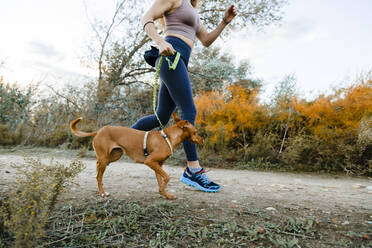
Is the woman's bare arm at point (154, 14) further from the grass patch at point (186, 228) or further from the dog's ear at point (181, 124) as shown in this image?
the grass patch at point (186, 228)

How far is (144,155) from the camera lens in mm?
A: 2260

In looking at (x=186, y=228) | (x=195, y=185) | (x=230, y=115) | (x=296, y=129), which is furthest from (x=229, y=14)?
(x=296, y=129)

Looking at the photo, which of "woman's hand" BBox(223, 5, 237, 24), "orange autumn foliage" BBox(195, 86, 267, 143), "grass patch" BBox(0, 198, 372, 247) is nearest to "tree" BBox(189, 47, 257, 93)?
"orange autumn foliage" BBox(195, 86, 267, 143)

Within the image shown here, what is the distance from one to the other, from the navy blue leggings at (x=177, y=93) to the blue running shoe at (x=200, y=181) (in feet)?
0.58

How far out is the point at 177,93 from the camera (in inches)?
95.1

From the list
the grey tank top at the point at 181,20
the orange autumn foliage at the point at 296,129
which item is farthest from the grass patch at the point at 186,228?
the orange autumn foliage at the point at 296,129

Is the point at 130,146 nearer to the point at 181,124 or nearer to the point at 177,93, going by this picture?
the point at 181,124

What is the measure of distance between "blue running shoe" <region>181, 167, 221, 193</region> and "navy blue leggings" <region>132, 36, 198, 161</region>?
A: 0.18 m

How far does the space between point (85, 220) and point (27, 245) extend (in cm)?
63

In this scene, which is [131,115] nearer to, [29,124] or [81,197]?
[29,124]

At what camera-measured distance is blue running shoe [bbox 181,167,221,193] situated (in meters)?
2.59

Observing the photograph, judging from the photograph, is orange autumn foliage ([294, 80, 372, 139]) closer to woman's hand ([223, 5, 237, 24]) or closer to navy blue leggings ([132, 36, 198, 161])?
woman's hand ([223, 5, 237, 24])

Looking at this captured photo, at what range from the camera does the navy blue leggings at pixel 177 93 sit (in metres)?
2.34

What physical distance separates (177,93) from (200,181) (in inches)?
39.9
